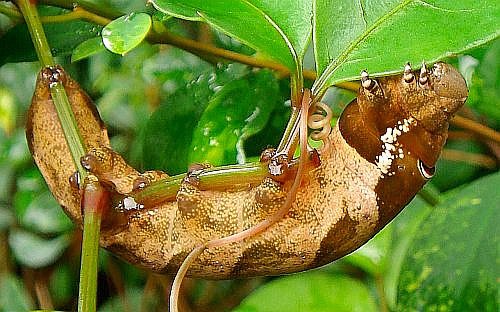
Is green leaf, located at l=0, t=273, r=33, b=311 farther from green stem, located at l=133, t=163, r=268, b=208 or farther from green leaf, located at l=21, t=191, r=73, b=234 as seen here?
green stem, located at l=133, t=163, r=268, b=208

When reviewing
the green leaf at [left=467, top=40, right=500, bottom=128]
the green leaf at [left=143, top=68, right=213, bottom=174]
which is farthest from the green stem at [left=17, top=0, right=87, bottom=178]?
the green leaf at [left=467, top=40, right=500, bottom=128]

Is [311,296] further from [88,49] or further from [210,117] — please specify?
[88,49]

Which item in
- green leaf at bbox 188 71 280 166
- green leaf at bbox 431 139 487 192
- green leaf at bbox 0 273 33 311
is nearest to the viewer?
green leaf at bbox 188 71 280 166

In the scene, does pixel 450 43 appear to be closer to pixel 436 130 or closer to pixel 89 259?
pixel 436 130

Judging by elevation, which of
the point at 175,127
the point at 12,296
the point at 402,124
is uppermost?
the point at 402,124

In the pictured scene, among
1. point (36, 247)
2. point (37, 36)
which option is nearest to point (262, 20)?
point (37, 36)

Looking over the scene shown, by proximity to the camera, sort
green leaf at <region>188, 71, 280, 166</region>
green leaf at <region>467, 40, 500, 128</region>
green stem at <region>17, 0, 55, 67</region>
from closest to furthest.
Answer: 1. green stem at <region>17, 0, 55, 67</region>
2. green leaf at <region>188, 71, 280, 166</region>
3. green leaf at <region>467, 40, 500, 128</region>

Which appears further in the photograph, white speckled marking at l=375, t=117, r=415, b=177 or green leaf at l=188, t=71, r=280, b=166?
green leaf at l=188, t=71, r=280, b=166
